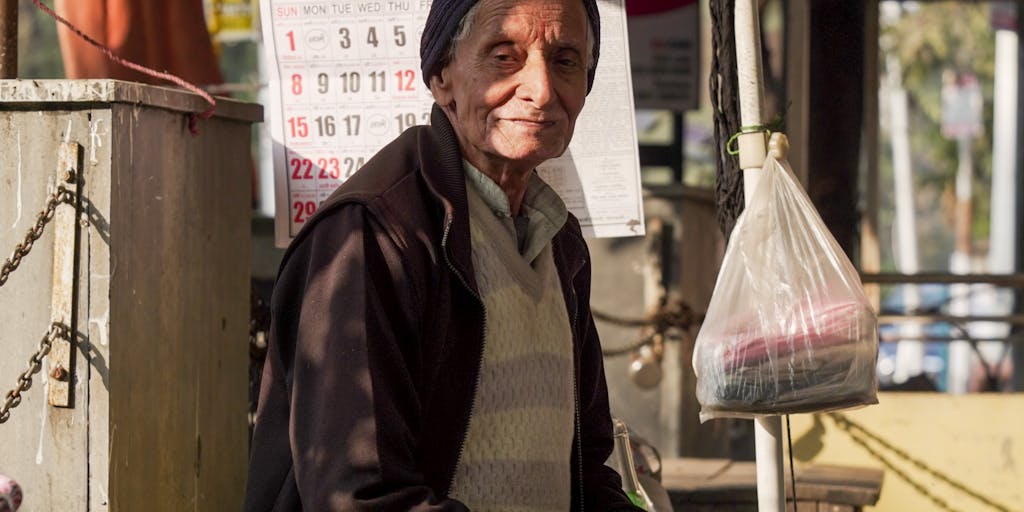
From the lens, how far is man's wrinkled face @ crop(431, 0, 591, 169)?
84.3 inches

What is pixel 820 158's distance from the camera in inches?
214

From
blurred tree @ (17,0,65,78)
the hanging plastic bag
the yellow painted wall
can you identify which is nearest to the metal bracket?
the hanging plastic bag

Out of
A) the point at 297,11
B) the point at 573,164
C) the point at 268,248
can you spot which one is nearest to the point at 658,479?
the point at 573,164

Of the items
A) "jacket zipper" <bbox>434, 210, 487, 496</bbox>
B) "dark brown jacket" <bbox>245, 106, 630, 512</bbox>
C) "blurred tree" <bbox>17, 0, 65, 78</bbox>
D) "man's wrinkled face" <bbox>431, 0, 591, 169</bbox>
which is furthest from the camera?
"blurred tree" <bbox>17, 0, 65, 78</bbox>

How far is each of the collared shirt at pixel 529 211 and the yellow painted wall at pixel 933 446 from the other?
8.69ft

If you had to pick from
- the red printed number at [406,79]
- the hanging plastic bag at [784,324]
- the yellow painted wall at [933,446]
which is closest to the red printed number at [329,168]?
the red printed number at [406,79]

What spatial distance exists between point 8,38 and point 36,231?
0.64 metres

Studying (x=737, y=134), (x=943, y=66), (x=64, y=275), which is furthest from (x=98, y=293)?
(x=943, y=66)

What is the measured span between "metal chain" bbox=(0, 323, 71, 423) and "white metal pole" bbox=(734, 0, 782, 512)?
142 cm

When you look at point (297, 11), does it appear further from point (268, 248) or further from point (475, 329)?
point (268, 248)

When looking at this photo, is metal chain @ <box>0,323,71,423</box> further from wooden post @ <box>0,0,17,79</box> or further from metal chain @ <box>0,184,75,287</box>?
wooden post @ <box>0,0,17,79</box>

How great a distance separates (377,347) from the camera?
6.20 ft

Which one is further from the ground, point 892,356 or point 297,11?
point 297,11

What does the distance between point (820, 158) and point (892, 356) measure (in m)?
10.1
